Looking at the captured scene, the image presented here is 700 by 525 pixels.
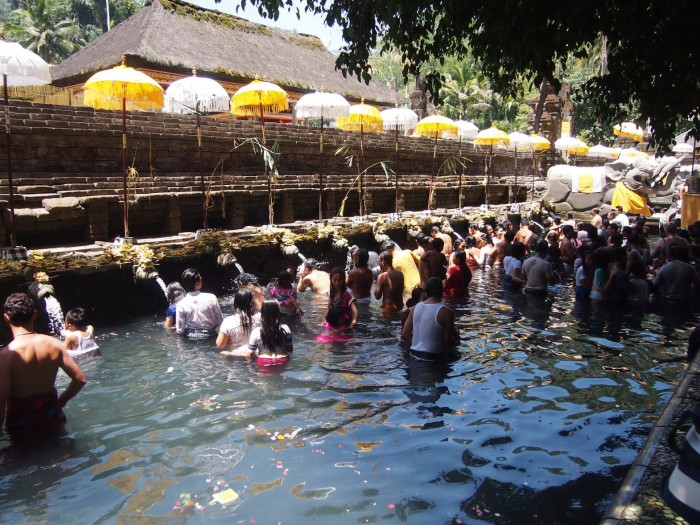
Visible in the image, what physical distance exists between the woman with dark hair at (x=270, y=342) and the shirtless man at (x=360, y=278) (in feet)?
9.06

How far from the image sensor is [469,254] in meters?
14.9

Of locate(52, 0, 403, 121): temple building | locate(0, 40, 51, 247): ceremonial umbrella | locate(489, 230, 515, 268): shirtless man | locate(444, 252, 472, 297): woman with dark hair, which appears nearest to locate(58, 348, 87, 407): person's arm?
locate(0, 40, 51, 247): ceremonial umbrella

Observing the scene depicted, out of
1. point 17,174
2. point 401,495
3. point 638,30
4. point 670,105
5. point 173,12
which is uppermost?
point 173,12

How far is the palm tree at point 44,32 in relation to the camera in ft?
146

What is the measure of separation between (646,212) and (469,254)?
12.9 meters

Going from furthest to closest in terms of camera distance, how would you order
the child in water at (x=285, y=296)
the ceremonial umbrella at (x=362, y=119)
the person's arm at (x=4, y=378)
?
1. the ceremonial umbrella at (x=362, y=119)
2. the child in water at (x=285, y=296)
3. the person's arm at (x=4, y=378)

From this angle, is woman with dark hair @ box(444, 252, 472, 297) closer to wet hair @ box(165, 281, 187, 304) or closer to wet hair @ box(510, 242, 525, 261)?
wet hair @ box(510, 242, 525, 261)

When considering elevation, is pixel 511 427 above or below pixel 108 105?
below

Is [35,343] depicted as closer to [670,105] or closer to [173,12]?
[670,105]

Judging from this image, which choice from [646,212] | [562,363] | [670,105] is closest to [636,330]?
[562,363]

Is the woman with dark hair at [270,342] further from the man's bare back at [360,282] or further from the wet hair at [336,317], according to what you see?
the man's bare back at [360,282]

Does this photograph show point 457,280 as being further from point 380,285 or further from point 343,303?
point 343,303

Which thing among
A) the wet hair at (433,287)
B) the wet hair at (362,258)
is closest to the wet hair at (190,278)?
the wet hair at (362,258)

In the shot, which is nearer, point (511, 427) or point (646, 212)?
point (511, 427)
